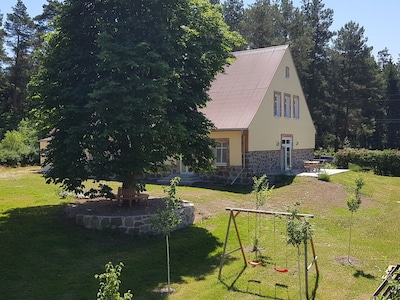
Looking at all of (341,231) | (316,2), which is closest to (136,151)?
(341,231)

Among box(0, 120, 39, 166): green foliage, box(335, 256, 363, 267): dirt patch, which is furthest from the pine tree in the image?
box(335, 256, 363, 267): dirt patch

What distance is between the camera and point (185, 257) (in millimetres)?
8961

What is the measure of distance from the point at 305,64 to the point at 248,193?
2630 cm

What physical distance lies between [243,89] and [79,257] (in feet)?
50.0

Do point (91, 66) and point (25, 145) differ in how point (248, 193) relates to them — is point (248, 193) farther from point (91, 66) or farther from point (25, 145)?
point (25, 145)

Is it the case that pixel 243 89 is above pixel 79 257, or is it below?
above

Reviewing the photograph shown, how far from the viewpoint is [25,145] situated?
3123 cm

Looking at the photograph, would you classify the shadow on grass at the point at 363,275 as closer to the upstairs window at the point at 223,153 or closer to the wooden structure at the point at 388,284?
the wooden structure at the point at 388,284

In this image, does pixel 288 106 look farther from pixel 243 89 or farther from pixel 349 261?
pixel 349 261

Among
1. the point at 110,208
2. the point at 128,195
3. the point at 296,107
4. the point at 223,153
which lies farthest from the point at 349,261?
the point at 296,107

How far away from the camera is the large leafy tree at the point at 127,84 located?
9.56 meters

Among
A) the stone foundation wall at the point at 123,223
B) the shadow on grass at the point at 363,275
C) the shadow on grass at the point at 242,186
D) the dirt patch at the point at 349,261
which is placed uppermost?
the shadow on grass at the point at 242,186

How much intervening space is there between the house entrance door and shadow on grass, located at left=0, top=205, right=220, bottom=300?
13745 mm

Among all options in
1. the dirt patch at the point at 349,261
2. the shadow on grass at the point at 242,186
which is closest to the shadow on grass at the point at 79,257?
the dirt patch at the point at 349,261
